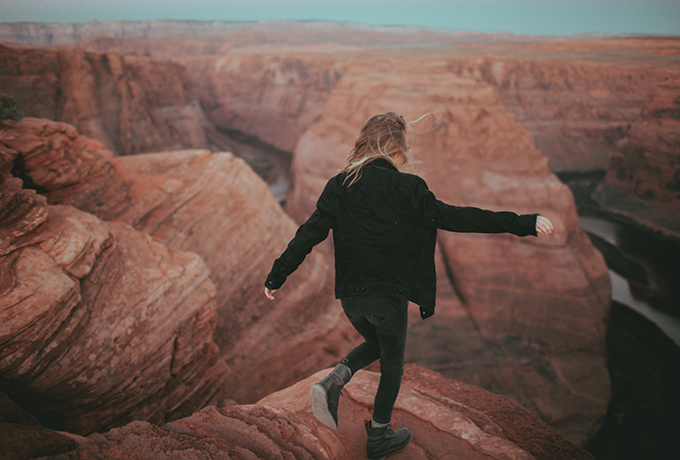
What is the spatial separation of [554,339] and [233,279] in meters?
7.89

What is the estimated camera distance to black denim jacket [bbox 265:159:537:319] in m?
1.87

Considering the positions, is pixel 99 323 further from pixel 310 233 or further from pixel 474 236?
pixel 474 236

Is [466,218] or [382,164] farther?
[382,164]

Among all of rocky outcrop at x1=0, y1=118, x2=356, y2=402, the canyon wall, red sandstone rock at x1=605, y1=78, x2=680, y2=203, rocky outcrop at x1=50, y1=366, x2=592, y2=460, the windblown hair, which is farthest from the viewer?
red sandstone rock at x1=605, y1=78, x2=680, y2=203

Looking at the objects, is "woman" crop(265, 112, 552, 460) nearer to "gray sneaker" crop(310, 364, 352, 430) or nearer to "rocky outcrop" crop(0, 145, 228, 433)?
"gray sneaker" crop(310, 364, 352, 430)

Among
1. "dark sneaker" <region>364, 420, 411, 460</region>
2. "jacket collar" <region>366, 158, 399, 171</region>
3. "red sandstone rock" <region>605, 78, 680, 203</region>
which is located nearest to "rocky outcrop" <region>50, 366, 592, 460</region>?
"dark sneaker" <region>364, 420, 411, 460</region>

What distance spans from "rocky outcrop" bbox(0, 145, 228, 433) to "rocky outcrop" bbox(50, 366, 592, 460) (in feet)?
3.82

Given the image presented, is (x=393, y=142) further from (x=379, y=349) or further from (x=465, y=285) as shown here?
(x=465, y=285)

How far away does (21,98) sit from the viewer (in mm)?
13062

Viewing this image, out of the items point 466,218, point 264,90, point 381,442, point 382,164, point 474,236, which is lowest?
point 474,236

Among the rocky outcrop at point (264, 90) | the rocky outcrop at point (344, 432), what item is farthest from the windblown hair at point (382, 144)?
the rocky outcrop at point (264, 90)

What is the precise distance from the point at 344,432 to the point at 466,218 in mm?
1829

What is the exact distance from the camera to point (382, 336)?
6.80 feet

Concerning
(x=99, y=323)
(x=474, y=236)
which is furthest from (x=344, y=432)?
(x=474, y=236)
